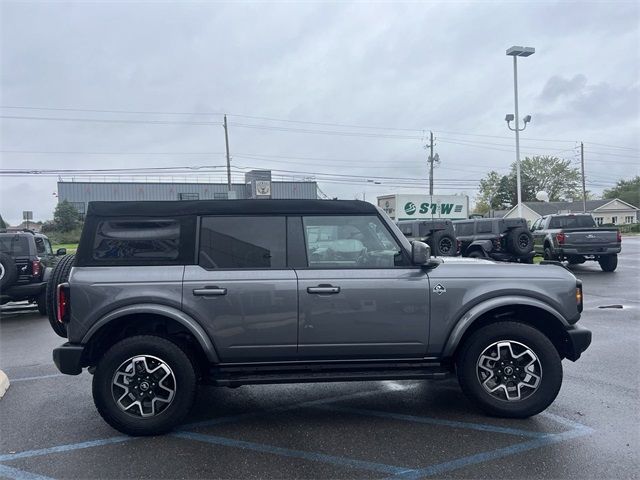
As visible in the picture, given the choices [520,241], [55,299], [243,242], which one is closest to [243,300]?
[243,242]

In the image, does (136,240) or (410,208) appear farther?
(410,208)

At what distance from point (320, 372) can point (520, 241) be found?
572 inches

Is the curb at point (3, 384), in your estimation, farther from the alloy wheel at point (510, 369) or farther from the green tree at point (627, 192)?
the green tree at point (627, 192)

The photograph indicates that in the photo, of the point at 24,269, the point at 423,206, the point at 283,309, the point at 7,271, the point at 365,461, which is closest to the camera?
the point at 365,461

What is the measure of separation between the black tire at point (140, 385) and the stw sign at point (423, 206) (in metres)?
27.8

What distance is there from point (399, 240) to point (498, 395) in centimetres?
157

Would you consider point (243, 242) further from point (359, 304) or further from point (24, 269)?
point (24, 269)

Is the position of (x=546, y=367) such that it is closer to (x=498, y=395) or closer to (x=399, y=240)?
(x=498, y=395)

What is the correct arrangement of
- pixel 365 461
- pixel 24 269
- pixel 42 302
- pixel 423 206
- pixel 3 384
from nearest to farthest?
pixel 365 461
pixel 3 384
pixel 24 269
pixel 42 302
pixel 423 206

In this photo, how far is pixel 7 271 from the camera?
9.66 metres

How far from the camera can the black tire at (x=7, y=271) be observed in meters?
9.64

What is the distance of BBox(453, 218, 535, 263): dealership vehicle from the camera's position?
56.8 feet

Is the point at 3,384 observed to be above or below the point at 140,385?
below

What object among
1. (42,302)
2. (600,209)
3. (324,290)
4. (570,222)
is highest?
Result: (600,209)
